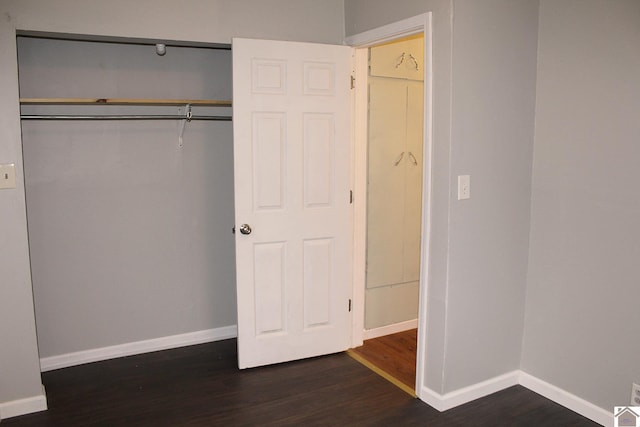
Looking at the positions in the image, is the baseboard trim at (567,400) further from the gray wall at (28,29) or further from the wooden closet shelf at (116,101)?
the gray wall at (28,29)

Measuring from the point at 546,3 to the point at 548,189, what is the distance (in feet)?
3.27

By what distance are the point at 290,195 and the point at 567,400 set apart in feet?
6.29

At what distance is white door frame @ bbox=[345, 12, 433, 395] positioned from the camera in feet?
9.11

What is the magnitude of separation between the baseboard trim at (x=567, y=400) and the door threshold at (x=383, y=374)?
2.22 ft

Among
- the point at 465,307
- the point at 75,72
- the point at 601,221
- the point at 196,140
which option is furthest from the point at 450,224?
the point at 75,72

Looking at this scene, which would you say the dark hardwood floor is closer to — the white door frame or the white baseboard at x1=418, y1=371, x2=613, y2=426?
the white baseboard at x1=418, y1=371, x2=613, y2=426

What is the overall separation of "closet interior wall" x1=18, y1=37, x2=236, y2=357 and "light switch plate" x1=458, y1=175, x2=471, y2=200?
1.64 meters

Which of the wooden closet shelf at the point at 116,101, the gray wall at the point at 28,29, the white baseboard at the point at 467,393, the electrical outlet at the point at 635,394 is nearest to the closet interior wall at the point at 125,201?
the wooden closet shelf at the point at 116,101

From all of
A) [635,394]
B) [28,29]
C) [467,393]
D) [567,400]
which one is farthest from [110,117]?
[635,394]

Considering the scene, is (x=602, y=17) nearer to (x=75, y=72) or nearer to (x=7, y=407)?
(x=75, y=72)

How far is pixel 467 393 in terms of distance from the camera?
2.94 metres

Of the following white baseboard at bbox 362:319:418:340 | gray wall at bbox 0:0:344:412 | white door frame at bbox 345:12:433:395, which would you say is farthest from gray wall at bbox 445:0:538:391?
gray wall at bbox 0:0:344:412

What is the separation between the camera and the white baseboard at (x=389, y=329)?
3.84m

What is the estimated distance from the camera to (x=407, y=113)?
3.82 meters
